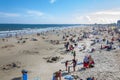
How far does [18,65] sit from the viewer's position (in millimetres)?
21297

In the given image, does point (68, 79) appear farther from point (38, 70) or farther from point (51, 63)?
point (51, 63)

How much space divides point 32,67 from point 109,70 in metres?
8.13

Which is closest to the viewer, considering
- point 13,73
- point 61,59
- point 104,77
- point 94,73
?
point 104,77

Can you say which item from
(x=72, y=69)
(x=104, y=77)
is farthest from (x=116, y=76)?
(x=72, y=69)

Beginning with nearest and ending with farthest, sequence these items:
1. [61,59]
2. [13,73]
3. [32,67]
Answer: [13,73], [32,67], [61,59]

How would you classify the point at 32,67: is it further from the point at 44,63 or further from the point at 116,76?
the point at 116,76

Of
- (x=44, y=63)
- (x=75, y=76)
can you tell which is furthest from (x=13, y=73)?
(x=75, y=76)

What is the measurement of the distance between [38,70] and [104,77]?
6.97m

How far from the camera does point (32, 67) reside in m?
20.5

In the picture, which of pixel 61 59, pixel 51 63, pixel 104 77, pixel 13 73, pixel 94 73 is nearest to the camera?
pixel 104 77

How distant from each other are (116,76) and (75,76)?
331 cm

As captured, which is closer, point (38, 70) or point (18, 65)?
point (38, 70)

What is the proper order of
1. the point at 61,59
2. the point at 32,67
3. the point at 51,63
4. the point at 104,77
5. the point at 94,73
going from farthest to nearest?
the point at 61,59 → the point at 51,63 → the point at 32,67 → the point at 94,73 → the point at 104,77

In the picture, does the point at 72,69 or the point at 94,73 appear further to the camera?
the point at 72,69
